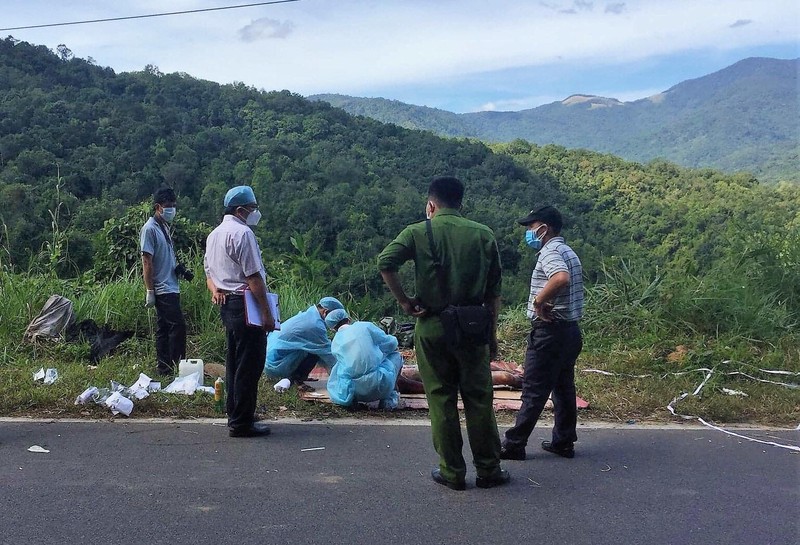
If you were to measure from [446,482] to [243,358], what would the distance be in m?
1.64

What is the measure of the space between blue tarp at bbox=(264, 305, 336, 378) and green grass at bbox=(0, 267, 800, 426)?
0.66 feet

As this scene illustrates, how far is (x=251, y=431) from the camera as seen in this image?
4.64 metres

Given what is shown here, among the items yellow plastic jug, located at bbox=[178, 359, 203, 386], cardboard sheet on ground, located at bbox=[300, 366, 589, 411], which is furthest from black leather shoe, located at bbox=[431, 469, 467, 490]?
yellow plastic jug, located at bbox=[178, 359, 203, 386]

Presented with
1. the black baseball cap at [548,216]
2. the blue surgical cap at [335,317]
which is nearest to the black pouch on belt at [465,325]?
the black baseball cap at [548,216]

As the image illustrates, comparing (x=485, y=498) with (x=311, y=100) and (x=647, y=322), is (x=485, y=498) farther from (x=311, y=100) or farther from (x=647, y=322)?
(x=311, y=100)

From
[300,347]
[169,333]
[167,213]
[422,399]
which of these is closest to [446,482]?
[422,399]

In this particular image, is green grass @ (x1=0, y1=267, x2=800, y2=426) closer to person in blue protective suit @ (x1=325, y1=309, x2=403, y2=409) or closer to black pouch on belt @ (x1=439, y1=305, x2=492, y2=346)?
person in blue protective suit @ (x1=325, y1=309, x2=403, y2=409)

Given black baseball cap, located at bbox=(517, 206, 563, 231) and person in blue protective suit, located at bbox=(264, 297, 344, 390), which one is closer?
black baseball cap, located at bbox=(517, 206, 563, 231)

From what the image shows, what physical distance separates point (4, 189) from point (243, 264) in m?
16.4

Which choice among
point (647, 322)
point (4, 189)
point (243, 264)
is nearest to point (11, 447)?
point (243, 264)

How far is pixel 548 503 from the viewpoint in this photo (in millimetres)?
3582

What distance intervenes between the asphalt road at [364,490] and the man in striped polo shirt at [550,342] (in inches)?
7.6

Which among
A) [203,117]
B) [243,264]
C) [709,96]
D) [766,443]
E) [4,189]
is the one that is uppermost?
[709,96]

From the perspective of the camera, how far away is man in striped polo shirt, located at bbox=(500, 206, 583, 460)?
4160mm
